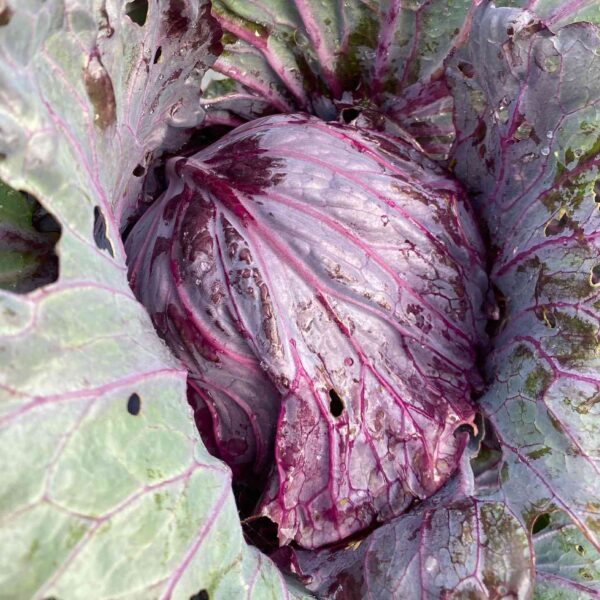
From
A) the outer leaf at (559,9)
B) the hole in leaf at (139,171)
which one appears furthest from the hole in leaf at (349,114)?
the hole in leaf at (139,171)

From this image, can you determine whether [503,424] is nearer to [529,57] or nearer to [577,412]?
[577,412]

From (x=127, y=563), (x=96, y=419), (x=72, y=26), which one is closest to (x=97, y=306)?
(x=96, y=419)

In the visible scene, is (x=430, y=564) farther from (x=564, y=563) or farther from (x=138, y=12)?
(x=138, y=12)

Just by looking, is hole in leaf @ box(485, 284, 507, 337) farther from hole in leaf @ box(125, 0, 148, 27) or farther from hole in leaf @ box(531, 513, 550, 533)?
hole in leaf @ box(125, 0, 148, 27)

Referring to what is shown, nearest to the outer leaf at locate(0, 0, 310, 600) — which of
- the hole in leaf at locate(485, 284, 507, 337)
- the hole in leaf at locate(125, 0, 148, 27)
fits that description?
the hole in leaf at locate(125, 0, 148, 27)

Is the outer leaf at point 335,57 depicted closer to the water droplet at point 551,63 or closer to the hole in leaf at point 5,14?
the water droplet at point 551,63

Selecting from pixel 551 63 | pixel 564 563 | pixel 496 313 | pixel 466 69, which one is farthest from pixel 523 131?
pixel 564 563

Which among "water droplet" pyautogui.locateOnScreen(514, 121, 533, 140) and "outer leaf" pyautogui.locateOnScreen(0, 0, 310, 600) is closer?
"outer leaf" pyautogui.locateOnScreen(0, 0, 310, 600)
